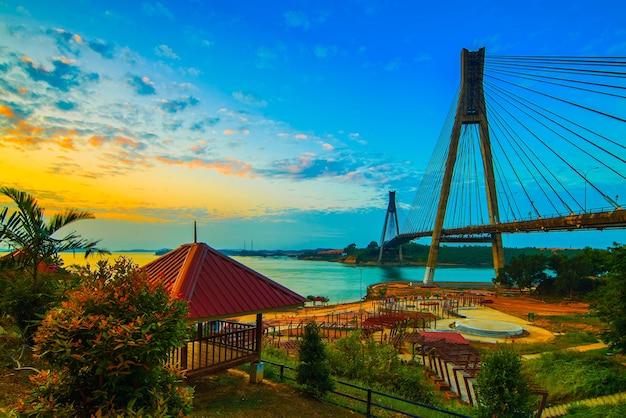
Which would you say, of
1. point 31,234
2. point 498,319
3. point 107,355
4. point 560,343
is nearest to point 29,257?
point 31,234

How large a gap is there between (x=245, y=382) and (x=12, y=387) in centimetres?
475

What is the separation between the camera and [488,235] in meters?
50.3

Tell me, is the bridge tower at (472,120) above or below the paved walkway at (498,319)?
above

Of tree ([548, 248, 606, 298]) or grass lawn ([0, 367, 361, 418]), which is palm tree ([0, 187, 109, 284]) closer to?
grass lawn ([0, 367, 361, 418])

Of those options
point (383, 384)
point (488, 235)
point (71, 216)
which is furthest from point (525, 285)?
point (71, 216)

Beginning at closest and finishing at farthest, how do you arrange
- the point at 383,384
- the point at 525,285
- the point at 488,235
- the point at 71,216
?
1. the point at 71,216
2. the point at 383,384
3. the point at 525,285
4. the point at 488,235

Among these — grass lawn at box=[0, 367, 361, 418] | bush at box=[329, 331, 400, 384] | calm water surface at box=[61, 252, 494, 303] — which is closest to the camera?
grass lawn at box=[0, 367, 361, 418]

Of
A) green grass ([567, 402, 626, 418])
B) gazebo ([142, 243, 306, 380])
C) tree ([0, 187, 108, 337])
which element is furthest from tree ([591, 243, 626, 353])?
tree ([0, 187, 108, 337])

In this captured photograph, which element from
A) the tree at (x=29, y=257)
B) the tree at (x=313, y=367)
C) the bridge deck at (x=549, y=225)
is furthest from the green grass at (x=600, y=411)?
the bridge deck at (x=549, y=225)

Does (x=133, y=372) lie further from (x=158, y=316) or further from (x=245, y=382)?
(x=245, y=382)

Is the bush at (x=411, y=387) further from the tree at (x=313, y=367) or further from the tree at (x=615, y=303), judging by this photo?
the tree at (x=615, y=303)

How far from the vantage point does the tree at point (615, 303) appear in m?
11.1

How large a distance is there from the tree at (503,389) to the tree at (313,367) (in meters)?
3.32

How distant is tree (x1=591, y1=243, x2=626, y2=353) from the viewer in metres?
11.1
